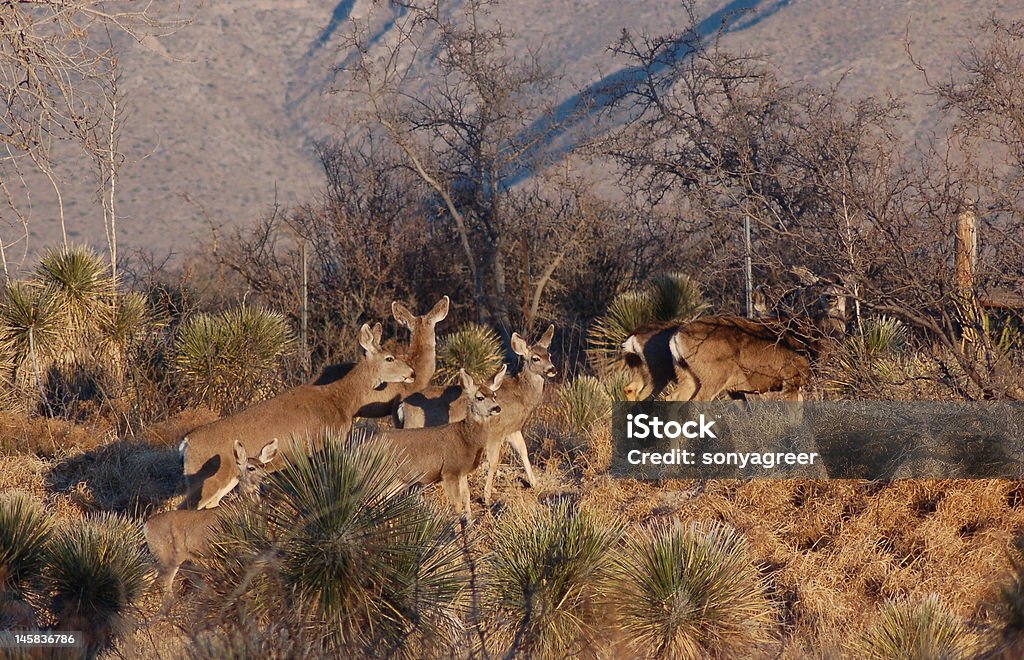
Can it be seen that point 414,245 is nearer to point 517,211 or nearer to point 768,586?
point 517,211

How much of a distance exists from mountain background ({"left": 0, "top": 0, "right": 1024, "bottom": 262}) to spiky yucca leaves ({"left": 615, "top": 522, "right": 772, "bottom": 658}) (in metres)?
41.4

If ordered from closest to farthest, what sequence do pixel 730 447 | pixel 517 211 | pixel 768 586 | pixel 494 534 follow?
pixel 494 534, pixel 768 586, pixel 730 447, pixel 517 211

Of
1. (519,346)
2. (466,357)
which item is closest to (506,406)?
(519,346)

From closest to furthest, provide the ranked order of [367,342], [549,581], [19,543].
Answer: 1. [549,581]
2. [19,543]
3. [367,342]

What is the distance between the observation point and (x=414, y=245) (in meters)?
23.1

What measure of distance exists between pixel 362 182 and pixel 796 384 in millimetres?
12645

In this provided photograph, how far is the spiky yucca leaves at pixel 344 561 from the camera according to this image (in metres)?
6.91

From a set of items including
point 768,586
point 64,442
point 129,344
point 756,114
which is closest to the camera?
point 768,586

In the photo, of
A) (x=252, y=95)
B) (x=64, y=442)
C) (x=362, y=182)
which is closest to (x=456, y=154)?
(x=362, y=182)

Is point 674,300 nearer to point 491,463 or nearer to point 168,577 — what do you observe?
point 491,463

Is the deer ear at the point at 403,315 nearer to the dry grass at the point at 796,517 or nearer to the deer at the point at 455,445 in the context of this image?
the dry grass at the point at 796,517

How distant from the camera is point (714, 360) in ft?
42.0

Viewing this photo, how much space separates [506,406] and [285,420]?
2034 mm
